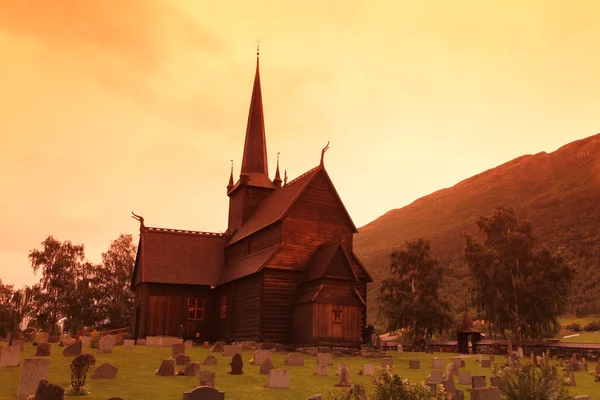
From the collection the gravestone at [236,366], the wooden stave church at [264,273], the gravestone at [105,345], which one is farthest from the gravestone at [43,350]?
the wooden stave church at [264,273]

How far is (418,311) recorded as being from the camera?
48281 mm

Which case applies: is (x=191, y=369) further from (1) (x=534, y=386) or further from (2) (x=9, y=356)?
(1) (x=534, y=386)

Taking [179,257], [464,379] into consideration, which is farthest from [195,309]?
[464,379]

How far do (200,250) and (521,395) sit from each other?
33386 mm

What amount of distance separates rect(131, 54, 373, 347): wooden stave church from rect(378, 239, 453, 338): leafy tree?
37.2 ft

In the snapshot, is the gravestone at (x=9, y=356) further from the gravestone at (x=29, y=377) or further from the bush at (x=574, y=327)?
the bush at (x=574, y=327)

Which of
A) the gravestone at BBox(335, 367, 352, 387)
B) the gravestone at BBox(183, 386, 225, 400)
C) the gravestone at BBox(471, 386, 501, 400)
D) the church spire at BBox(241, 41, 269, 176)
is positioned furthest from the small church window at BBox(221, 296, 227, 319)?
the gravestone at BBox(183, 386, 225, 400)

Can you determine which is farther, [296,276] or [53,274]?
[53,274]

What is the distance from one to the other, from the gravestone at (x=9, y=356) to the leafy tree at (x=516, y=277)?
114ft

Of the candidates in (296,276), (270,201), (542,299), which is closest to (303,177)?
(270,201)

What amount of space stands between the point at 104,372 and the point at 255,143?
34.1 metres

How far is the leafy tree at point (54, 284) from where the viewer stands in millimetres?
59019

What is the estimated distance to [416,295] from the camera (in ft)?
163

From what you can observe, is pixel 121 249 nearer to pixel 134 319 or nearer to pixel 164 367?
pixel 134 319
